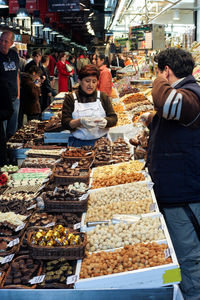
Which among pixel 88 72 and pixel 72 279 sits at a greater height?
pixel 88 72

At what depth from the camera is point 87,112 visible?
5160 millimetres

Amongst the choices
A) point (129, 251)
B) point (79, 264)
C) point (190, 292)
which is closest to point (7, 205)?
point (79, 264)

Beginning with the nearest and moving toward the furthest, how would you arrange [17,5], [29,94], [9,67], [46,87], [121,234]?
[121,234], [9,67], [29,94], [17,5], [46,87]

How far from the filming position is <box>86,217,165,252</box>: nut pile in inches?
110

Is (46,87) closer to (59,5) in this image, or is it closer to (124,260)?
(59,5)

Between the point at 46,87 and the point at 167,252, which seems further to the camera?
the point at 46,87

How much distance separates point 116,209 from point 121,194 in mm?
325

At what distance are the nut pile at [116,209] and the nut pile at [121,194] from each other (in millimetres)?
93

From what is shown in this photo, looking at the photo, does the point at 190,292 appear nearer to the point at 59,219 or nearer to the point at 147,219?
the point at 147,219

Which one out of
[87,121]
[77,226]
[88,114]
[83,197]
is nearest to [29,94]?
[88,114]

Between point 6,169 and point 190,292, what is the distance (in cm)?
311

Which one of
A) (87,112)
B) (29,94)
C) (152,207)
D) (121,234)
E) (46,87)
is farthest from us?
(46,87)

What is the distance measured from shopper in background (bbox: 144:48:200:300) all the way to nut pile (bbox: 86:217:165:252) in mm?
307

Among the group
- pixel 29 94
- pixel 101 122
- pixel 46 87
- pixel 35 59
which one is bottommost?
pixel 101 122
